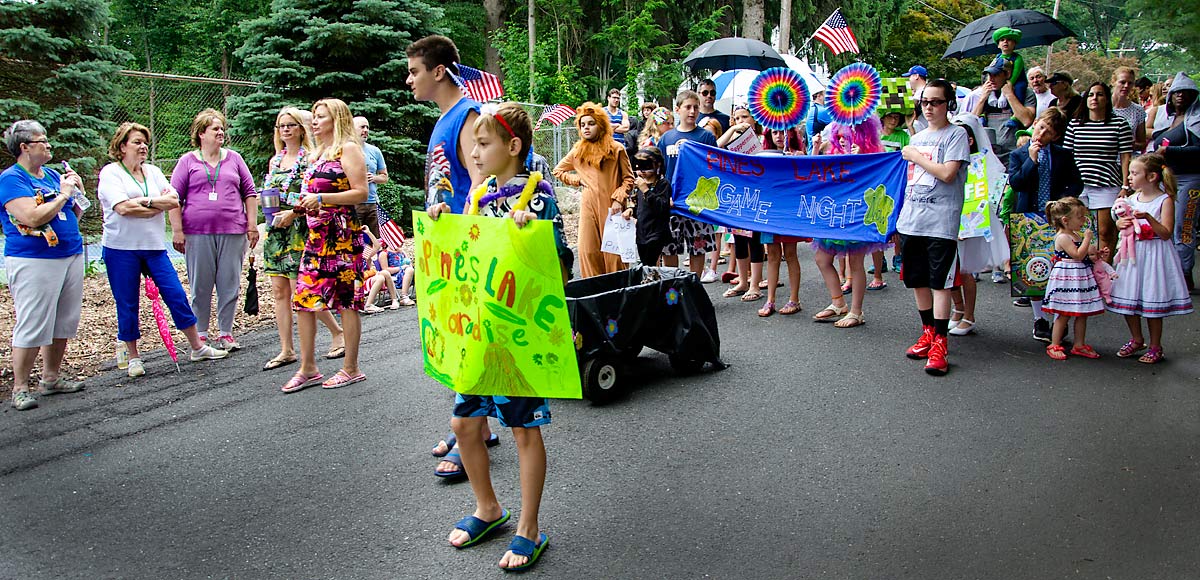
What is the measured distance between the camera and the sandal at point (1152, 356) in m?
6.35

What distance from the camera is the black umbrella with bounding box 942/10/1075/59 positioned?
12.1 meters

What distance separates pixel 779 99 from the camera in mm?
8359

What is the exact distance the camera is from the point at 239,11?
35.3 metres

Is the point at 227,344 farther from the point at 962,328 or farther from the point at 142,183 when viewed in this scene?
the point at 962,328

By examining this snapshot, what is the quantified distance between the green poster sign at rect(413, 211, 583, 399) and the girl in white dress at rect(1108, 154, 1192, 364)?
481 centimetres

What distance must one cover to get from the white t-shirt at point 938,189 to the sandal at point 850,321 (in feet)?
4.58

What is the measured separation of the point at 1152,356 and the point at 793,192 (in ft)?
10.0

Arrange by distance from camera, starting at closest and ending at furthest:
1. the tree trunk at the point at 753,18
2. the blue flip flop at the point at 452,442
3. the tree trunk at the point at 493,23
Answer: the blue flip flop at the point at 452,442, the tree trunk at the point at 753,18, the tree trunk at the point at 493,23

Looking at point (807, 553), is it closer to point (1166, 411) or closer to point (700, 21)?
point (1166, 411)

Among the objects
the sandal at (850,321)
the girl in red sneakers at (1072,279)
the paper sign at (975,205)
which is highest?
the paper sign at (975,205)

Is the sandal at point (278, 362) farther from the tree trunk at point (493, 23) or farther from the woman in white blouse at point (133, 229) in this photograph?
the tree trunk at point (493, 23)

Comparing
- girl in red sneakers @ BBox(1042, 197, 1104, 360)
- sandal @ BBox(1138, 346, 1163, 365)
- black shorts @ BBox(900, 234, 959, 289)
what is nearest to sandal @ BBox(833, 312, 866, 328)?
black shorts @ BBox(900, 234, 959, 289)

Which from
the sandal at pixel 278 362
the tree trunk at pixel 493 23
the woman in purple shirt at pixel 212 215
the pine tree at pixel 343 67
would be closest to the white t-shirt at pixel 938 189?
the sandal at pixel 278 362

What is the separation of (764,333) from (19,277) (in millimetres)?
5458
